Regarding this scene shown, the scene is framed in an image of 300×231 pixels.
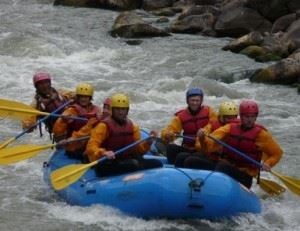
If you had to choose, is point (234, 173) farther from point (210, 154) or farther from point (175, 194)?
point (175, 194)

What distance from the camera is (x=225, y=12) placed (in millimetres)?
20250

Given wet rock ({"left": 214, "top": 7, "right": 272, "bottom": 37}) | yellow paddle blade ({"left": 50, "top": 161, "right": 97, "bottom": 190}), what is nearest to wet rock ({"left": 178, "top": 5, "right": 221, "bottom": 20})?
wet rock ({"left": 214, "top": 7, "right": 272, "bottom": 37})

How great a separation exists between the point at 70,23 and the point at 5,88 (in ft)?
24.9

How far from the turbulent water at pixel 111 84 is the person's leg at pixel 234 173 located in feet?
1.37

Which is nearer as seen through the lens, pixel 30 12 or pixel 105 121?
pixel 105 121

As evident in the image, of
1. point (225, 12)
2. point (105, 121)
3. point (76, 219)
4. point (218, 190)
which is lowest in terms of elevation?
point (76, 219)

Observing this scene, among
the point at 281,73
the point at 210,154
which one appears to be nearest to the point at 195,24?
the point at 281,73

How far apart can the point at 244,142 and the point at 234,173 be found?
1.12 feet

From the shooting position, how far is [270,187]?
8.16 m

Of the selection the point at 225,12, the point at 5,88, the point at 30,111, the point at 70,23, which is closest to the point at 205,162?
the point at 30,111

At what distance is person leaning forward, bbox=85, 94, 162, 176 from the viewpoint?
7.40m

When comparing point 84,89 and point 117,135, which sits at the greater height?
point 84,89

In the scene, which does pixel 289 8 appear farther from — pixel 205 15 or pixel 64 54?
pixel 64 54

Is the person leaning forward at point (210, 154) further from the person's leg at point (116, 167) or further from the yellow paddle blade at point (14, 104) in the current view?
the yellow paddle blade at point (14, 104)
